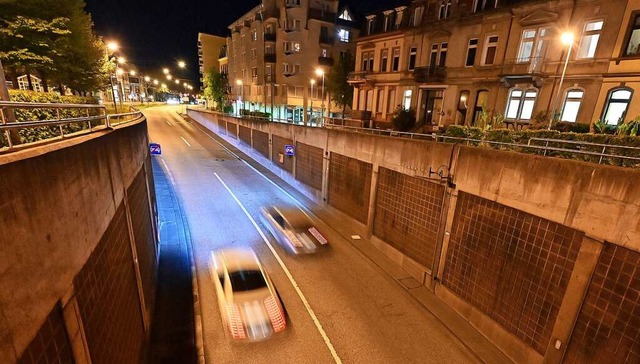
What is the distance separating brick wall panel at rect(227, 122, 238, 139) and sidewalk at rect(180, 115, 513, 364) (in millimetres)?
23919

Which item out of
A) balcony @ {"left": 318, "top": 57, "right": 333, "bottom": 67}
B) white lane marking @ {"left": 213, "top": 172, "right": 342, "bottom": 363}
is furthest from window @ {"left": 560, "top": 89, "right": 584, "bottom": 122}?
balcony @ {"left": 318, "top": 57, "right": 333, "bottom": 67}

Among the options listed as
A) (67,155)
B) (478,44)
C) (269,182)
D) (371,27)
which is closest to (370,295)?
(67,155)

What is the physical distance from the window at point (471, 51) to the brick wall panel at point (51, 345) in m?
25.5

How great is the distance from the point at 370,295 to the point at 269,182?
50.9ft

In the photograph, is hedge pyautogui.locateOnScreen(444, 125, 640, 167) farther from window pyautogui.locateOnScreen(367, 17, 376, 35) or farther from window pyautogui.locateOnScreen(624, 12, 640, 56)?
window pyautogui.locateOnScreen(367, 17, 376, 35)

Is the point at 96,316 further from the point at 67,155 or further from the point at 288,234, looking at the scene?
the point at 288,234

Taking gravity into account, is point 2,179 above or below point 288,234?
above

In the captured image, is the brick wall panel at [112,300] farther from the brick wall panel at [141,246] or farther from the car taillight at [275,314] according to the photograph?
the car taillight at [275,314]

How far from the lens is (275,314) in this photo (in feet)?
30.3

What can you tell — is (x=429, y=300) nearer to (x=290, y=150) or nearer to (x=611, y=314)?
(x=611, y=314)

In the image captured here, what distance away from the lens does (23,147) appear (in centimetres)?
390

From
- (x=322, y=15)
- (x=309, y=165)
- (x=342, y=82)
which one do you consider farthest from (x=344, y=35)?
(x=309, y=165)

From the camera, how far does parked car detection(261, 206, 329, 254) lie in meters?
13.9

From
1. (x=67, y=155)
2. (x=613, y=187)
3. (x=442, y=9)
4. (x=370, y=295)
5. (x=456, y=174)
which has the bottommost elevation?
(x=370, y=295)
